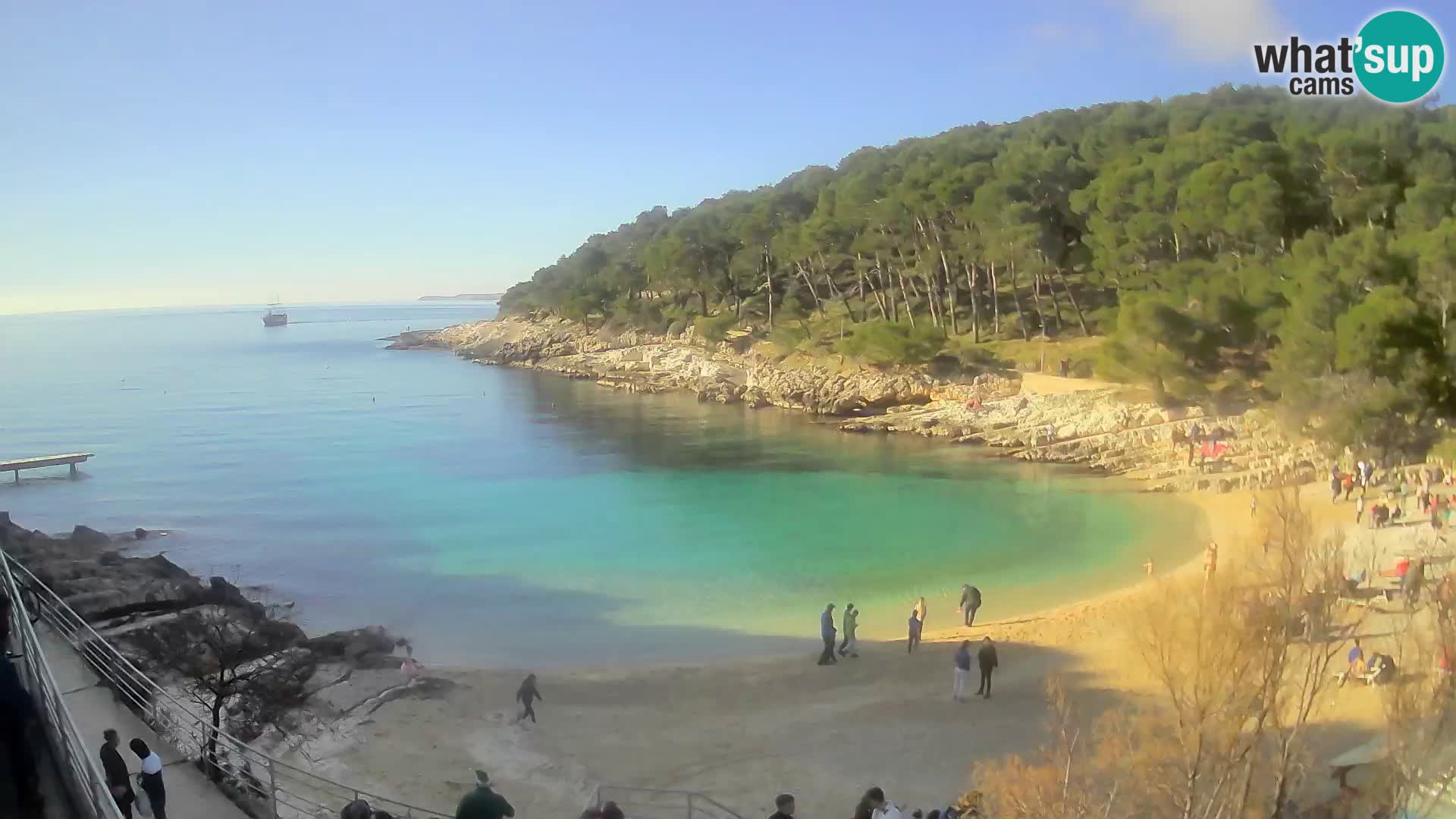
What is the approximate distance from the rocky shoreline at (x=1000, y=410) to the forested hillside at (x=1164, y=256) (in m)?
1.26

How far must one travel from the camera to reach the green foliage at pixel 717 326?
2475 inches

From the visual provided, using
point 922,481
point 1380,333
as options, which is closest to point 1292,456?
point 1380,333

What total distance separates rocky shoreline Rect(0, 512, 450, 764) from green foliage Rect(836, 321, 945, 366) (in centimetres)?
3187

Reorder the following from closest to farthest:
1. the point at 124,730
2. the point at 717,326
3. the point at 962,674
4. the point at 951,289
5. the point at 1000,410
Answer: the point at 124,730 → the point at 962,674 → the point at 1000,410 → the point at 951,289 → the point at 717,326

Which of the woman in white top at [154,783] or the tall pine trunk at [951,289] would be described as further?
the tall pine trunk at [951,289]

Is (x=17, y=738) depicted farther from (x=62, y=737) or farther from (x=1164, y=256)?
(x=1164, y=256)

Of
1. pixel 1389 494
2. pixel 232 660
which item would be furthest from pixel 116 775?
pixel 1389 494

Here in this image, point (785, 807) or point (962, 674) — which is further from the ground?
point (785, 807)

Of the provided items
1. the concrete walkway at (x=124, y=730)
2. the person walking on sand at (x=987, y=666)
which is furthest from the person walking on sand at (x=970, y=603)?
the concrete walkway at (x=124, y=730)

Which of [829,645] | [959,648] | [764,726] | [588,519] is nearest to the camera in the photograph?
[764,726]

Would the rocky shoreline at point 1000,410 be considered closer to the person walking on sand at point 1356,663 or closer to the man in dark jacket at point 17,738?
the person walking on sand at point 1356,663

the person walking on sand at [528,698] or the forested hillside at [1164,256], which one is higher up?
the forested hillside at [1164,256]

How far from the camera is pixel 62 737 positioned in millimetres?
5969

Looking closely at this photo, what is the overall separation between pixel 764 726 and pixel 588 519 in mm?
16340
